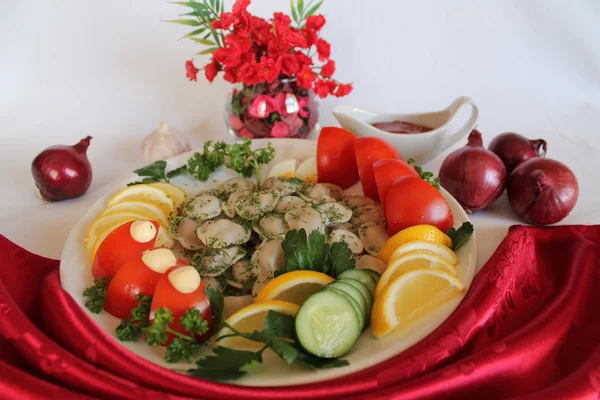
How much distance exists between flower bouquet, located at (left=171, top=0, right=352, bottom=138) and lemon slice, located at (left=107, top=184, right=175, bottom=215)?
0.64 metres

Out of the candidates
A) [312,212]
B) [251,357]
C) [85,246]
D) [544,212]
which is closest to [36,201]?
[85,246]

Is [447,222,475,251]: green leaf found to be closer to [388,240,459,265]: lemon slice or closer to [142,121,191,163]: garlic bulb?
[388,240,459,265]: lemon slice

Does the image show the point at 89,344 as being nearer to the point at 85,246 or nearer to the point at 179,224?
the point at 85,246

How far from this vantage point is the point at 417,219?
5.22 ft

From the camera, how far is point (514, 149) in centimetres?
215

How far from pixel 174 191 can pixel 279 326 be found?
3.13 feet

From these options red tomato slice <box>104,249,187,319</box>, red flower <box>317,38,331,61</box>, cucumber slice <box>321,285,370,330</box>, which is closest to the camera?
cucumber slice <box>321,285,370,330</box>

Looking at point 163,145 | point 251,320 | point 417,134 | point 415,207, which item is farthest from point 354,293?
point 163,145

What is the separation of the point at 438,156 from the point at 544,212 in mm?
737

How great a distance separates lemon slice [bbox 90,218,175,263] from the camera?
1578 mm

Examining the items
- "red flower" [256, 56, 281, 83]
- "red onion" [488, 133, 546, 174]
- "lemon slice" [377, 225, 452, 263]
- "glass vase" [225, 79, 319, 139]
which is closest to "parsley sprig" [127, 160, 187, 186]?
"glass vase" [225, 79, 319, 139]

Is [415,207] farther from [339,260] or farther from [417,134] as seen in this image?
[417,134]

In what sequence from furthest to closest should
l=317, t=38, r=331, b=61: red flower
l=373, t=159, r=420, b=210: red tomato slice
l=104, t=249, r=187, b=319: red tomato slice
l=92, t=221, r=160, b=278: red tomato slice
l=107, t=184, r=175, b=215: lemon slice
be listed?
l=317, t=38, r=331, b=61: red flower → l=107, t=184, r=175, b=215: lemon slice → l=373, t=159, r=420, b=210: red tomato slice → l=92, t=221, r=160, b=278: red tomato slice → l=104, t=249, r=187, b=319: red tomato slice

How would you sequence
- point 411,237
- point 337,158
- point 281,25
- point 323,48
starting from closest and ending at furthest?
point 411,237
point 337,158
point 281,25
point 323,48
